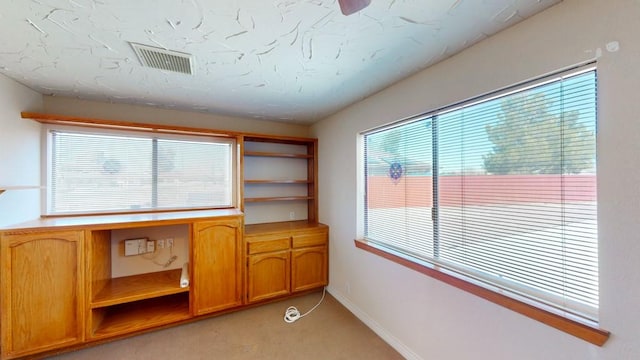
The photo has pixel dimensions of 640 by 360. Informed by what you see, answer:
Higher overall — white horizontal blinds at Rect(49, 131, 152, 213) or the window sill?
white horizontal blinds at Rect(49, 131, 152, 213)

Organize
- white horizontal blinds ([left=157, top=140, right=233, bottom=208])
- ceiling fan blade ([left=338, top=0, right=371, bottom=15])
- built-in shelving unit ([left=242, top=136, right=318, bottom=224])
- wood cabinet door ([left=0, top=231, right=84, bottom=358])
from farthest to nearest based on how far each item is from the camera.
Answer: built-in shelving unit ([left=242, top=136, right=318, bottom=224]) < white horizontal blinds ([left=157, top=140, right=233, bottom=208]) < wood cabinet door ([left=0, top=231, right=84, bottom=358]) < ceiling fan blade ([left=338, top=0, right=371, bottom=15])

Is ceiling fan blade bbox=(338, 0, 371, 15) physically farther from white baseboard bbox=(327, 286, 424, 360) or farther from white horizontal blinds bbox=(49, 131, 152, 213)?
white horizontal blinds bbox=(49, 131, 152, 213)

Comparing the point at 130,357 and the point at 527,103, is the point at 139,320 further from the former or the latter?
the point at 527,103

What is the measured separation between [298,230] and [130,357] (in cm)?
194

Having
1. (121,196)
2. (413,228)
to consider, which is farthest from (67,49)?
(413,228)

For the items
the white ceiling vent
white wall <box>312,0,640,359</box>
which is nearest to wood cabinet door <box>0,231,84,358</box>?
the white ceiling vent

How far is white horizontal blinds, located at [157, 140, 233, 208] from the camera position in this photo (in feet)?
9.75

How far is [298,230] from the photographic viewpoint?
3.12 m

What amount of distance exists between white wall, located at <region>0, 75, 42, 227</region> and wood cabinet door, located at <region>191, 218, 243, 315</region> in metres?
1.46

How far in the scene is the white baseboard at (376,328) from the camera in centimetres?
206

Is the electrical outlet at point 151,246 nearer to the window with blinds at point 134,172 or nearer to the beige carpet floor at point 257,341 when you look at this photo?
the window with blinds at point 134,172

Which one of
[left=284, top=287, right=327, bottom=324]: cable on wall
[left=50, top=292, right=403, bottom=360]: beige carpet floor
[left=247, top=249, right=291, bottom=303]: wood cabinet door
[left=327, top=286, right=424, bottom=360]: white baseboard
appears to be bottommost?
[left=50, top=292, right=403, bottom=360]: beige carpet floor

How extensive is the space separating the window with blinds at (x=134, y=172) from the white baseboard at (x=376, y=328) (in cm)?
191

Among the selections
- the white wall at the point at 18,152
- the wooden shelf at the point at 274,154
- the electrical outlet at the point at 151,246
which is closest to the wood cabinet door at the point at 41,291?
the white wall at the point at 18,152
